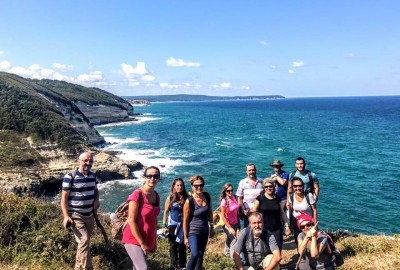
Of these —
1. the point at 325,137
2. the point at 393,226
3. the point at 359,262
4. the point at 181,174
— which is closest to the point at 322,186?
the point at 393,226

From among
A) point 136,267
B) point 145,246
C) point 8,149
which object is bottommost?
point 8,149

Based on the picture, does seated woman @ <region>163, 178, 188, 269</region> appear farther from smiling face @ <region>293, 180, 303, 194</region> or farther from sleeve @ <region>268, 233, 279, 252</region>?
smiling face @ <region>293, 180, 303, 194</region>

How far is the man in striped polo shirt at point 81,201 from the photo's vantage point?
5.38 meters

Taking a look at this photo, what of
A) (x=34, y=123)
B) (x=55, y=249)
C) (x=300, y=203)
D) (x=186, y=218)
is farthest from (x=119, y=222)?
(x=34, y=123)

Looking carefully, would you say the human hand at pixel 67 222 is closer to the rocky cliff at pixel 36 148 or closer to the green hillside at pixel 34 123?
the rocky cliff at pixel 36 148

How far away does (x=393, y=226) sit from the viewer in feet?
69.2

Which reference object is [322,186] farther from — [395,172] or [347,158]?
[347,158]

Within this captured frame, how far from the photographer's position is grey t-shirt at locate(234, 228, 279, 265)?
5.02m

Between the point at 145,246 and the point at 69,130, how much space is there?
4059 centimetres

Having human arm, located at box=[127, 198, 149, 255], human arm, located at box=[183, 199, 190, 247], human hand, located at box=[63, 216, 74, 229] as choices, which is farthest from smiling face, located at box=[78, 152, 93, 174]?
human arm, located at box=[183, 199, 190, 247]

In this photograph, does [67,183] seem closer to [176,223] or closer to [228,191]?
[176,223]

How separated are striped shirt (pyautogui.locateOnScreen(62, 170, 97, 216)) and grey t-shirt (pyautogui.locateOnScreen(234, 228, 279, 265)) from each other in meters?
2.55

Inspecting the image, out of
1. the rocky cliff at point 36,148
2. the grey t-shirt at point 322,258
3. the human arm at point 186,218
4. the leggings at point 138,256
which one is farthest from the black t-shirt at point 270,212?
the rocky cliff at point 36,148

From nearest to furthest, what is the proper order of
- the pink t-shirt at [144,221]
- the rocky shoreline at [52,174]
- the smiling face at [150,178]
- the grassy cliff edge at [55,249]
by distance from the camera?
the pink t-shirt at [144,221]
the smiling face at [150,178]
the grassy cliff edge at [55,249]
the rocky shoreline at [52,174]
